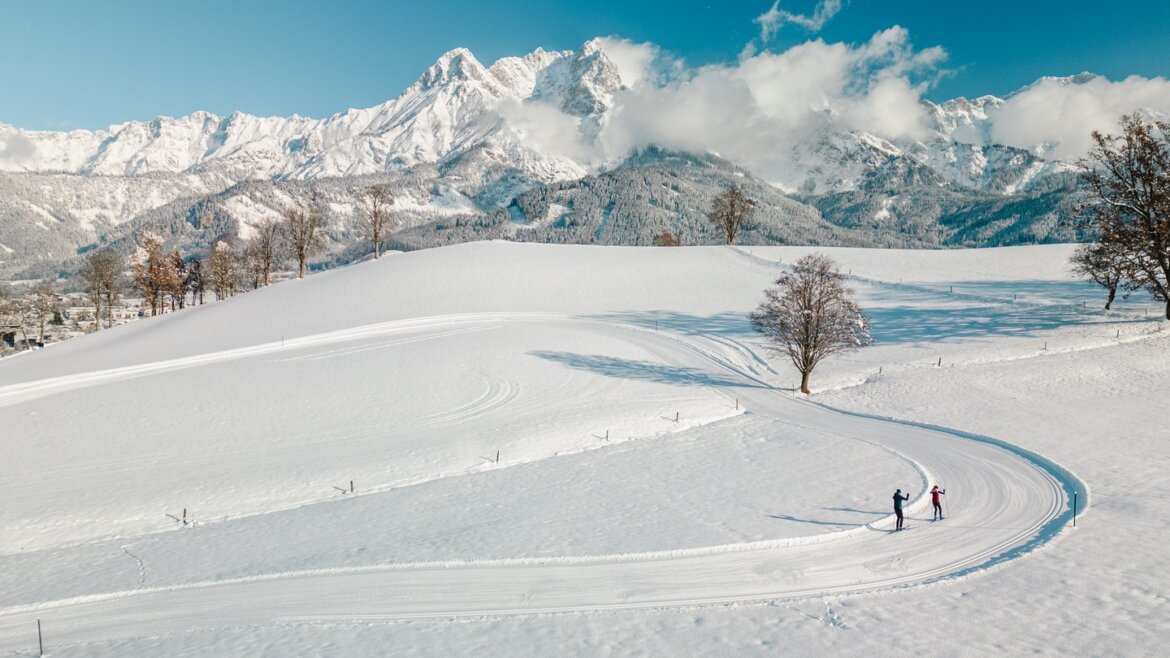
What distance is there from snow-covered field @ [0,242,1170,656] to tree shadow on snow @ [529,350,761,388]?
0.35m

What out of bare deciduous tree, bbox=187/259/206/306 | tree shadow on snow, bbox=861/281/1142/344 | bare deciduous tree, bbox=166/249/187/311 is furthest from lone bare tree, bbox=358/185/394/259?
tree shadow on snow, bbox=861/281/1142/344

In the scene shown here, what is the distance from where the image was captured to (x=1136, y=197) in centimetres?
4397

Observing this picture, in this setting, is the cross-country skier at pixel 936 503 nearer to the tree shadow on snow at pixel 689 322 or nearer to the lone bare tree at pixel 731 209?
the tree shadow on snow at pixel 689 322

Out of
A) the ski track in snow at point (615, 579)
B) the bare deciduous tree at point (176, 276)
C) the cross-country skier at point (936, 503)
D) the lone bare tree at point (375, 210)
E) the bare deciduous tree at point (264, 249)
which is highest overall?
Answer: the lone bare tree at point (375, 210)

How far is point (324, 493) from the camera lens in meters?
27.1

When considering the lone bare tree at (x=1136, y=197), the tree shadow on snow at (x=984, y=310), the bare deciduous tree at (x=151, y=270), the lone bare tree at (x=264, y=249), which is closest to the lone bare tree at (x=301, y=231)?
the lone bare tree at (x=264, y=249)

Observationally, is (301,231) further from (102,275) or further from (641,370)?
(641,370)

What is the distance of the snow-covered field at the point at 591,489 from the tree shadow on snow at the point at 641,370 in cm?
35

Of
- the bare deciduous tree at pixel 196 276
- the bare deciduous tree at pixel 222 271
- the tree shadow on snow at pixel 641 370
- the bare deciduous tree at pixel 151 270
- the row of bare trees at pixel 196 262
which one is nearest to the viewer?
the tree shadow on snow at pixel 641 370

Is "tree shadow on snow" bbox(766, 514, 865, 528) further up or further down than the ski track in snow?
further up

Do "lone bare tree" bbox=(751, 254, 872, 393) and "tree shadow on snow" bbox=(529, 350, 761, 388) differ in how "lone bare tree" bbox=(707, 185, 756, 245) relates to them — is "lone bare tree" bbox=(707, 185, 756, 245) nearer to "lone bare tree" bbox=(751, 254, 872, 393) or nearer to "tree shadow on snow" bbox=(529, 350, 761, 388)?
"tree shadow on snow" bbox=(529, 350, 761, 388)

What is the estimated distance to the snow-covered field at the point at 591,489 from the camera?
1491cm

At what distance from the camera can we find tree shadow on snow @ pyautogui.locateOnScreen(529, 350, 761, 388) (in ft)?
141

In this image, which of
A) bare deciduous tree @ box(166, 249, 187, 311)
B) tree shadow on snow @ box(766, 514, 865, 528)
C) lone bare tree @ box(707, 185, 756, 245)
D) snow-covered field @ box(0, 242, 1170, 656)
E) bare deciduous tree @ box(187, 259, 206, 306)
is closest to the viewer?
snow-covered field @ box(0, 242, 1170, 656)
